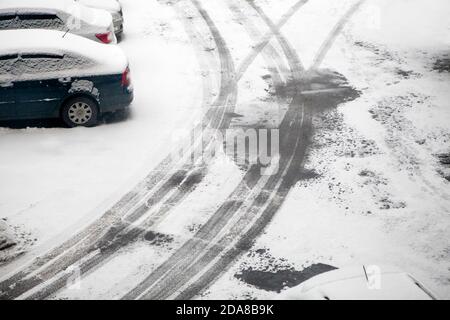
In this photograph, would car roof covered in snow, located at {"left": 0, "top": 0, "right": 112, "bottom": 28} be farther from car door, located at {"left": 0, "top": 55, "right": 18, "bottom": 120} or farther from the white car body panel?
car door, located at {"left": 0, "top": 55, "right": 18, "bottom": 120}

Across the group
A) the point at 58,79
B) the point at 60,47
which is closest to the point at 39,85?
the point at 58,79

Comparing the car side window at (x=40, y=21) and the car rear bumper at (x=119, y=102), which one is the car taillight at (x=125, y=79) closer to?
the car rear bumper at (x=119, y=102)

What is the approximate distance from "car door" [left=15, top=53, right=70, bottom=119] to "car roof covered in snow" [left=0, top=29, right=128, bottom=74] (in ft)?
0.58

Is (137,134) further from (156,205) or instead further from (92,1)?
(92,1)

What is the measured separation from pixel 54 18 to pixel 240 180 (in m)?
6.92

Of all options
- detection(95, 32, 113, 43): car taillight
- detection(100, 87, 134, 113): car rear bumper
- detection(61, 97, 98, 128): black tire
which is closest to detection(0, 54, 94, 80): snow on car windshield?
detection(61, 97, 98, 128): black tire

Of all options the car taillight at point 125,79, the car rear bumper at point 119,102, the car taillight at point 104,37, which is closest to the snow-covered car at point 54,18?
the car taillight at point 104,37

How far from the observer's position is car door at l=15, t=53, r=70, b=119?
30.7ft

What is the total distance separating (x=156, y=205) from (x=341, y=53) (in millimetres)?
8421

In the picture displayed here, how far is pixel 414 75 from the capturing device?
1224 cm

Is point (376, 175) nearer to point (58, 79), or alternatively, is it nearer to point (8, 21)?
point (58, 79)

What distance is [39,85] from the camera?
30.8 feet
